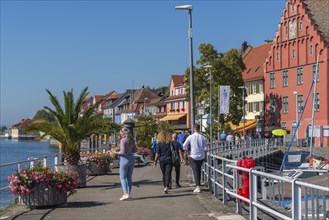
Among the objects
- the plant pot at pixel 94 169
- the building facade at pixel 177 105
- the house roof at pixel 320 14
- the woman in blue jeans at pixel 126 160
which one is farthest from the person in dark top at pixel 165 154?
the building facade at pixel 177 105

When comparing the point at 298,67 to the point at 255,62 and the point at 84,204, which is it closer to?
the point at 255,62

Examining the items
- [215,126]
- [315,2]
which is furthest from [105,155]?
[315,2]

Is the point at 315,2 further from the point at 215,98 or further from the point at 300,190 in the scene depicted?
the point at 300,190

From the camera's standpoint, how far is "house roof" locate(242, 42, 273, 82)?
81.2 m

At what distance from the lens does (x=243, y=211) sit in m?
12.3

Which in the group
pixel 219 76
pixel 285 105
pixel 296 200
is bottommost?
pixel 296 200

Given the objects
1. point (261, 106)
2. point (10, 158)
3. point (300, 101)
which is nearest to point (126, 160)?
point (300, 101)

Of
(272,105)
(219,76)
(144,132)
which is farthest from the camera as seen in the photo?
(272,105)

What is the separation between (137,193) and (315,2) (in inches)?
2381

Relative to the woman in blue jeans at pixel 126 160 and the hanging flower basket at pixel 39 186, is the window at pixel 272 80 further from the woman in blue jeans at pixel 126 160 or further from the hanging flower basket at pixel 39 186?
the hanging flower basket at pixel 39 186

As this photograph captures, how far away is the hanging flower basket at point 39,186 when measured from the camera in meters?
12.6

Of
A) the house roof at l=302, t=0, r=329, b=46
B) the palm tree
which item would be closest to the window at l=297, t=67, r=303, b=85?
the house roof at l=302, t=0, r=329, b=46

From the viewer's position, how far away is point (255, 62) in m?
86.6

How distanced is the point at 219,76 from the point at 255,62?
21319mm
